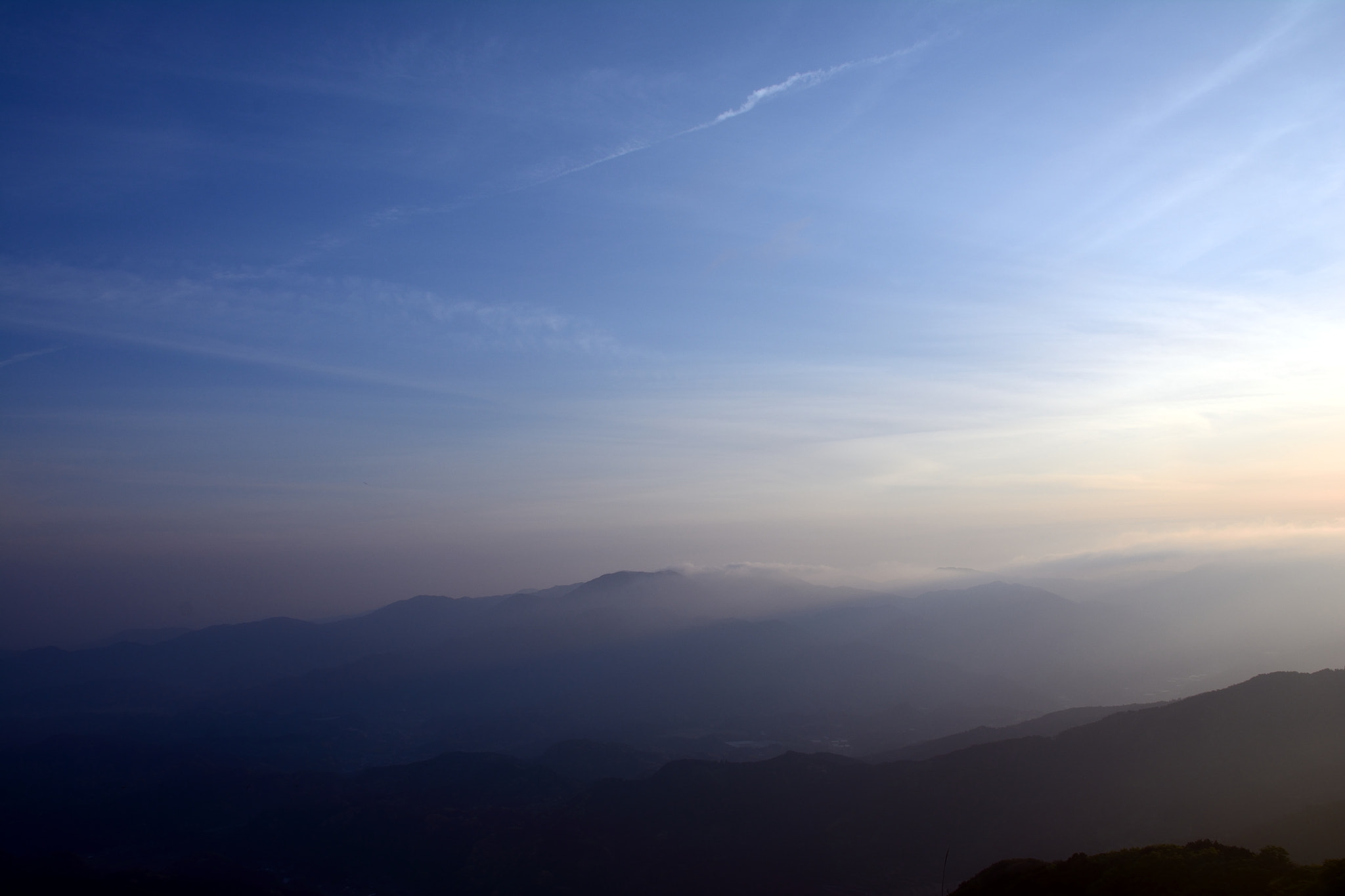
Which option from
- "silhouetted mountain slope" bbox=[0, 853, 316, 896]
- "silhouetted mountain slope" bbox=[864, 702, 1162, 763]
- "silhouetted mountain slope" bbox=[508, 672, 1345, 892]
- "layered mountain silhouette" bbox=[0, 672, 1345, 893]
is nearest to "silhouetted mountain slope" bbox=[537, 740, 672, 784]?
"layered mountain silhouette" bbox=[0, 672, 1345, 893]

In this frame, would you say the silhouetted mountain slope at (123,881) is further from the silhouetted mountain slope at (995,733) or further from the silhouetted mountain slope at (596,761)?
the silhouetted mountain slope at (995,733)

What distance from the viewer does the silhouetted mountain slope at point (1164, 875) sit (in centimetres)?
3164

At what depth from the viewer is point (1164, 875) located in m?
33.6

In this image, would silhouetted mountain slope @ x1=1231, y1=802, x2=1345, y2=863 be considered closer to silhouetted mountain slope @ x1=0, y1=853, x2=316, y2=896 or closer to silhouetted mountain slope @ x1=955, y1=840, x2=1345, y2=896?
silhouetted mountain slope @ x1=955, y1=840, x2=1345, y2=896

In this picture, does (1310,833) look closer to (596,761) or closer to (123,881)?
(123,881)

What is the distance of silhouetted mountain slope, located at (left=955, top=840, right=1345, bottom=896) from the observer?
31641 millimetres

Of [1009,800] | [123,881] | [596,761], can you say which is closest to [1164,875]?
[1009,800]

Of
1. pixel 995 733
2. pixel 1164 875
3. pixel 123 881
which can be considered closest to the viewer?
pixel 1164 875

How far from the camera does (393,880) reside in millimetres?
94375

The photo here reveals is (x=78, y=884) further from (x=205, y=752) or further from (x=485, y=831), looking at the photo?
(x=205, y=752)

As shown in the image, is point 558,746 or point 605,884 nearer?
point 605,884

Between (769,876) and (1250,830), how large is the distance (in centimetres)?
4634

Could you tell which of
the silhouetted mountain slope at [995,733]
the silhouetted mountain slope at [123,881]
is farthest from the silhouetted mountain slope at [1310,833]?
the silhouetted mountain slope at [123,881]

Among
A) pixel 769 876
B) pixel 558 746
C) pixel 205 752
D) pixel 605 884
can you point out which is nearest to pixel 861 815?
pixel 769 876
